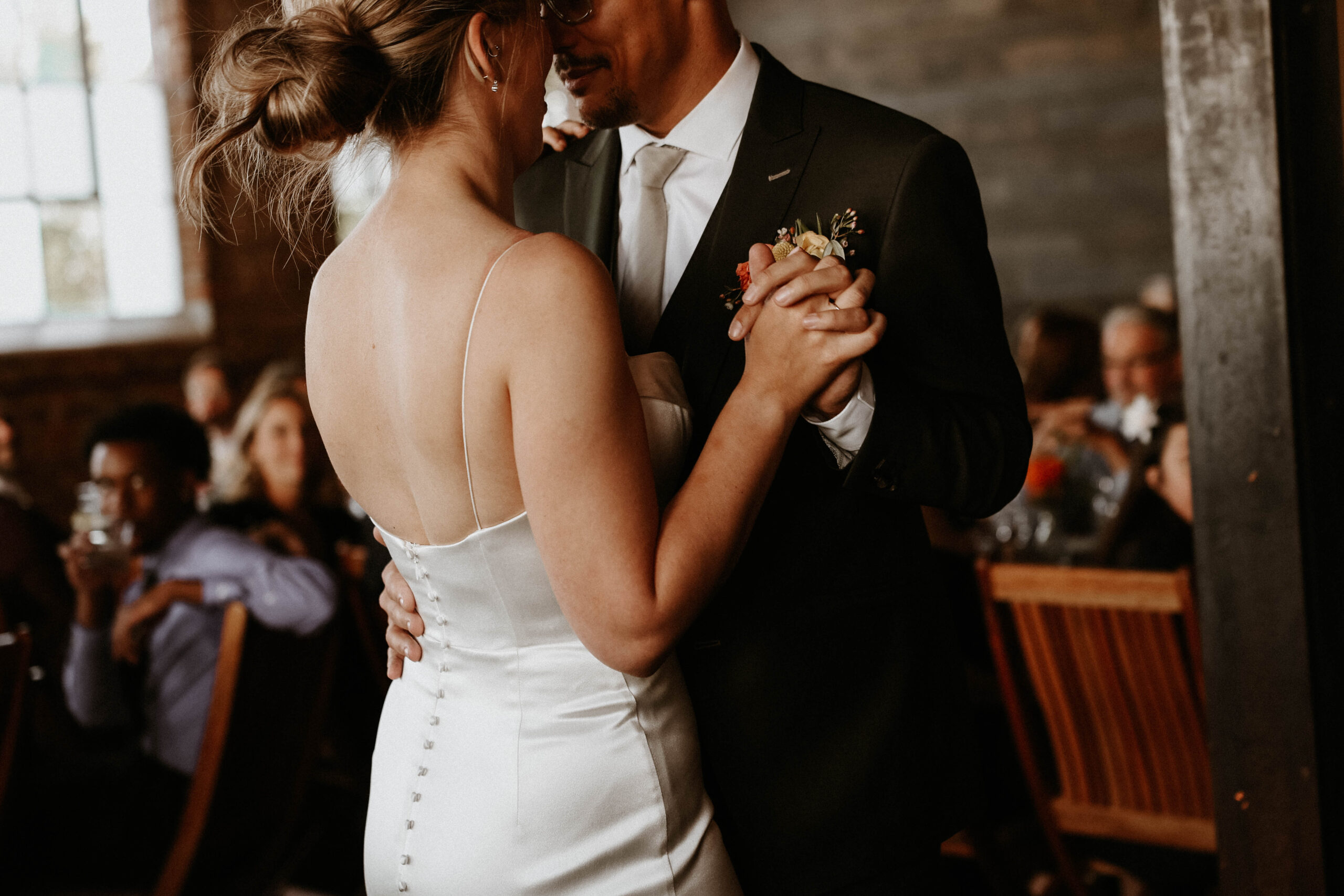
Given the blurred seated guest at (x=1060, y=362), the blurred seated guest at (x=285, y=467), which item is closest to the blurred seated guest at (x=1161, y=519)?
the blurred seated guest at (x=1060, y=362)

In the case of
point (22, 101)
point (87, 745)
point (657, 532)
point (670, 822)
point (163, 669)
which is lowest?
point (87, 745)

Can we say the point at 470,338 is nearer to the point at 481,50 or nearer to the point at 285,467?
the point at 481,50

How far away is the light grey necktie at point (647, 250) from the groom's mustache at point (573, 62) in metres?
0.15

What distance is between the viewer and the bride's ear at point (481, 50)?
117 cm

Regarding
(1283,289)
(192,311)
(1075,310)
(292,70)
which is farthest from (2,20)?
(1283,289)

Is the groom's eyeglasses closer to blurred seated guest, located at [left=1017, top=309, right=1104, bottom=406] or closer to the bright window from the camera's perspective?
→ blurred seated guest, located at [left=1017, top=309, right=1104, bottom=406]

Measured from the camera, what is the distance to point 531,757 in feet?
3.93

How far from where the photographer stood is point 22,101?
6.68 metres

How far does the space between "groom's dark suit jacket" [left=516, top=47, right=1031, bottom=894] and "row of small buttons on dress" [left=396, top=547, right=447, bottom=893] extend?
0.29 m

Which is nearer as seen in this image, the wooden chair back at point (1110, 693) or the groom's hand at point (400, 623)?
the groom's hand at point (400, 623)

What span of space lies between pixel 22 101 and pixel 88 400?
5.58ft

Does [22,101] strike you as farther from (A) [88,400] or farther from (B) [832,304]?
(B) [832,304]

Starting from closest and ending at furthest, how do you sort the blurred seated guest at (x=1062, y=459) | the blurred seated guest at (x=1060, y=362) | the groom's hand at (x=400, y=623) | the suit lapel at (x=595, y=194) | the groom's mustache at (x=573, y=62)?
the groom's hand at (x=400, y=623) < the groom's mustache at (x=573, y=62) < the suit lapel at (x=595, y=194) < the blurred seated guest at (x=1062, y=459) < the blurred seated guest at (x=1060, y=362)

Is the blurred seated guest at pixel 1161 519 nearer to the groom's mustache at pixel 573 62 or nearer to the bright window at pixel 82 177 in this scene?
the groom's mustache at pixel 573 62
